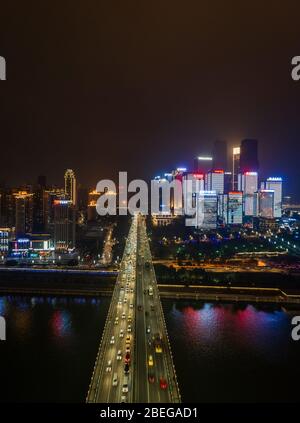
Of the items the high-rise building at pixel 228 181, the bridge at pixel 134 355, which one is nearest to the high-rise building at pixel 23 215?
the bridge at pixel 134 355

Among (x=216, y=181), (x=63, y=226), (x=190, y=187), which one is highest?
(x=216, y=181)

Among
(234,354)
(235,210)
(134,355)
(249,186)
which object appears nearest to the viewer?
(134,355)

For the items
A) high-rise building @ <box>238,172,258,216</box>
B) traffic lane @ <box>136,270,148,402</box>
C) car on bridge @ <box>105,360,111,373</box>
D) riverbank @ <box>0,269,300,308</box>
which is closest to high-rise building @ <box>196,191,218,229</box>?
high-rise building @ <box>238,172,258,216</box>

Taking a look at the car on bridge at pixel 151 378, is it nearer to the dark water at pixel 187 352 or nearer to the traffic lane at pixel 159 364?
the traffic lane at pixel 159 364

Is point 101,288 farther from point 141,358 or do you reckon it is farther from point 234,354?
point 141,358

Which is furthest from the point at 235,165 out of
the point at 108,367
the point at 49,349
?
the point at 108,367

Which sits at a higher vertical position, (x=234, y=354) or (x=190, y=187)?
(x=190, y=187)
